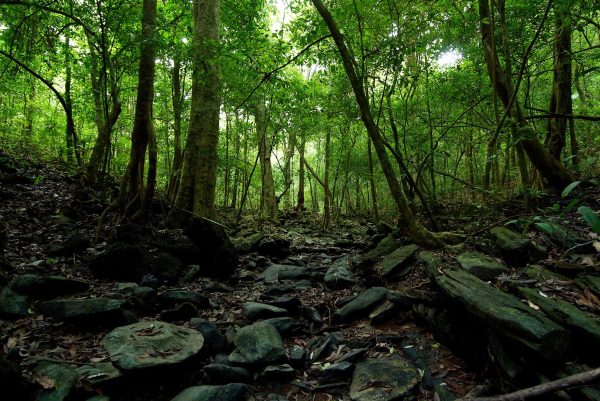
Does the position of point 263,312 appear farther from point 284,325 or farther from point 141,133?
point 141,133

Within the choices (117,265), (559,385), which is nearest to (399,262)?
(559,385)

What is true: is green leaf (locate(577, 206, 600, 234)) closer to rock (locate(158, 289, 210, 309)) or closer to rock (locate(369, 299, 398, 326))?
rock (locate(369, 299, 398, 326))

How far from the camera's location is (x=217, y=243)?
670 cm

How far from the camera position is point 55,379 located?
2.85 metres

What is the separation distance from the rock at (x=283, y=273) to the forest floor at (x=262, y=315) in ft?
0.15

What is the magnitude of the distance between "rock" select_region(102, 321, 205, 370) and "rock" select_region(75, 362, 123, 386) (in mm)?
60

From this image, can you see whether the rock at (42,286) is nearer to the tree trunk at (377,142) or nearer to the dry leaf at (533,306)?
the tree trunk at (377,142)

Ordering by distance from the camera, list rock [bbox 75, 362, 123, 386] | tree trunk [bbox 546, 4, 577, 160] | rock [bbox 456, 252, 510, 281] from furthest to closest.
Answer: tree trunk [bbox 546, 4, 577, 160]
rock [bbox 456, 252, 510, 281]
rock [bbox 75, 362, 123, 386]

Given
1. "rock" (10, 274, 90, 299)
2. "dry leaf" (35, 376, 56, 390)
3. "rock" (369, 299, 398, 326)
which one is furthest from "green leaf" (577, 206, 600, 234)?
"rock" (10, 274, 90, 299)

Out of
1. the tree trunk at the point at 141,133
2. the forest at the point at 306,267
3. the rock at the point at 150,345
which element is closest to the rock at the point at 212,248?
the forest at the point at 306,267

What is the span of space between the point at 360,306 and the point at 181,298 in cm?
248

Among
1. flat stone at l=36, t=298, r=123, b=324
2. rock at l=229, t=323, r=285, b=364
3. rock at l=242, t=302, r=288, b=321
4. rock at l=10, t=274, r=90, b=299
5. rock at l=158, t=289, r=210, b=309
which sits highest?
rock at l=10, t=274, r=90, b=299

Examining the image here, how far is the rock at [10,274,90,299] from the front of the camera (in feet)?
13.9

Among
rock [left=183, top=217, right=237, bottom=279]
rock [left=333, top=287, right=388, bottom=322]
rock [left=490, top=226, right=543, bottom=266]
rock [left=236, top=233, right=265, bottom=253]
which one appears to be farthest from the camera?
rock [left=236, top=233, right=265, bottom=253]
